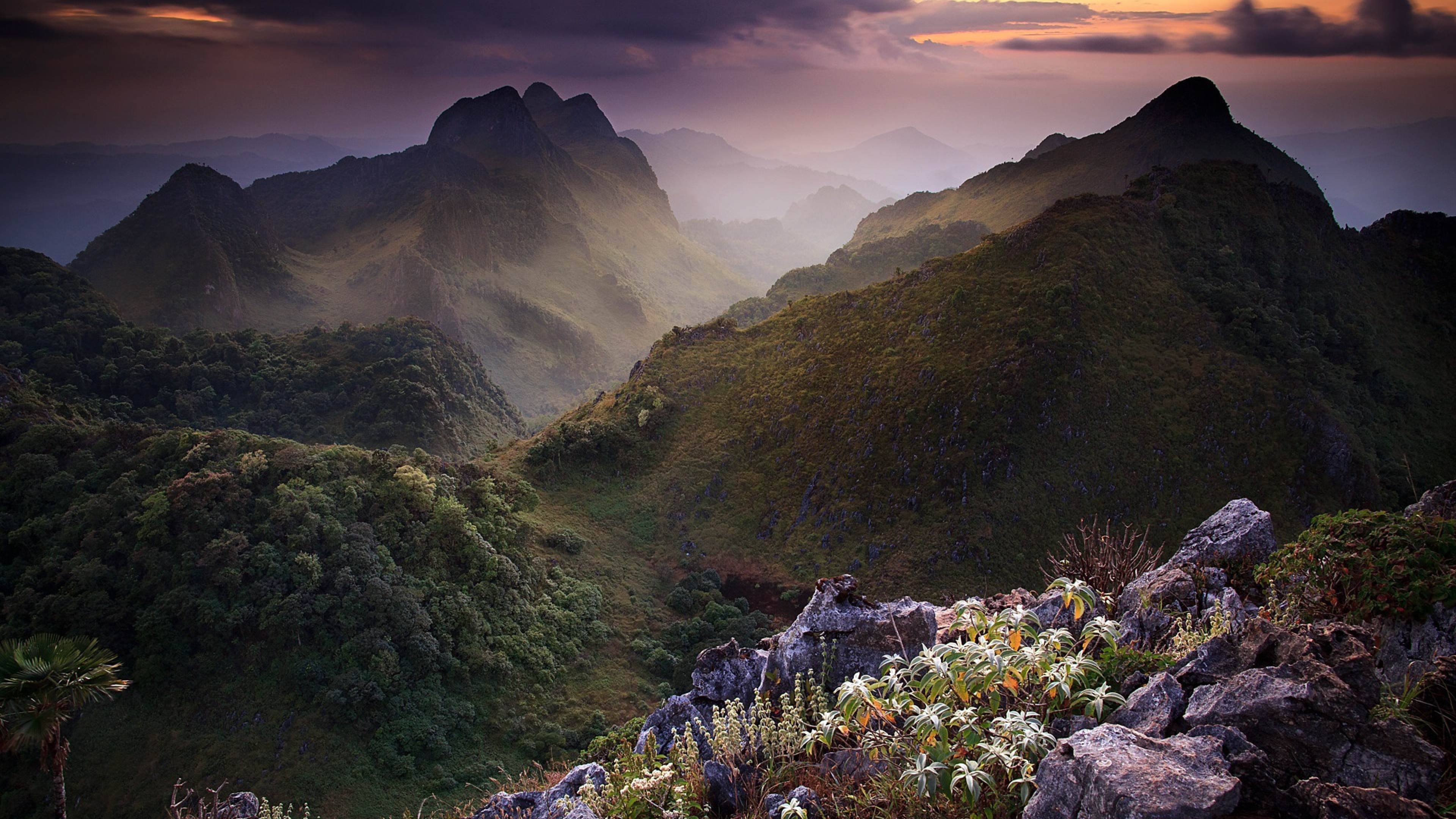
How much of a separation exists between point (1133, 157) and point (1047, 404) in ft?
285

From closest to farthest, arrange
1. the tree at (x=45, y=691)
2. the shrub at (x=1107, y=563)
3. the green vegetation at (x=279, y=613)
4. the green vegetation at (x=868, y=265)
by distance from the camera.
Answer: the shrub at (x=1107, y=563), the tree at (x=45, y=691), the green vegetation at (x=279, y=613), the green vegetation at (x=868, y=265)

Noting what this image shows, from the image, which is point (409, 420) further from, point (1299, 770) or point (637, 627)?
point (1299, 770)

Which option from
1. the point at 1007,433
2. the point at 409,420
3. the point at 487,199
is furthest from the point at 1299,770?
the point at 487,199

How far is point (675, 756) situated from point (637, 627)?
3342 cm

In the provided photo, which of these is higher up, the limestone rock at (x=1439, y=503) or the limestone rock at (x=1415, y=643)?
the limestone rock at (x=1439, y=503)

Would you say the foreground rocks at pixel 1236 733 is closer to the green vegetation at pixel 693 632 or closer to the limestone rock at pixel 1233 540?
the limestone rock at pixel 1233 540

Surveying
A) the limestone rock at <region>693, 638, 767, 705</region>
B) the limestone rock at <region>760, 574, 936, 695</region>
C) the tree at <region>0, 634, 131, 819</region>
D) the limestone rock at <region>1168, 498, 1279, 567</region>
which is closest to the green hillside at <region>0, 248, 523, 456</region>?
the tree at <region>0, 634, 131, 819</region>

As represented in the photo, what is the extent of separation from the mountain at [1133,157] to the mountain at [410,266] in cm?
8229

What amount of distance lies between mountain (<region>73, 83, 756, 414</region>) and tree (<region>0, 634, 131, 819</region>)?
12528 cm

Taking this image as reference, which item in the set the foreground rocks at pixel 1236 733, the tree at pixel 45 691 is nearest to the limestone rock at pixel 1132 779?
the foreground rocks at pixel 1236 733

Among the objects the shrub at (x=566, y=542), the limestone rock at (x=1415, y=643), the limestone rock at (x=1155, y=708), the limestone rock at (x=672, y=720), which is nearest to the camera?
the limestone rock at (x=1155, y=708)

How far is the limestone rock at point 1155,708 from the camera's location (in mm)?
6184

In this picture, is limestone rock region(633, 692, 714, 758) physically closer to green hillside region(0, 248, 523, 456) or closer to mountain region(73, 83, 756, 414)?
green hillside region(0, 248, 523, 456)

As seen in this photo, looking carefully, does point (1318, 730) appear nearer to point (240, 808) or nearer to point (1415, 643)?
point (1415, 643)
